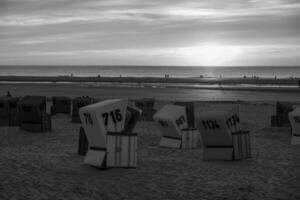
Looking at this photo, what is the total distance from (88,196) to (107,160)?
2623 mm

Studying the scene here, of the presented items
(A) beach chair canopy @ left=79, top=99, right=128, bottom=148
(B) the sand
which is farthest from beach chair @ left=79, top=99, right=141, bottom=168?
(B) the sand

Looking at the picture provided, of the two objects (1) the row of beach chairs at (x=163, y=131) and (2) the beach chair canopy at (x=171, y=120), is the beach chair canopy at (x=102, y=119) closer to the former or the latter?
(1) the row of beach chairs at (x=163, y=131)

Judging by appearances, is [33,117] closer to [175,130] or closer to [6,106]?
[6,106]

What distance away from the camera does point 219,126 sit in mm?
14875

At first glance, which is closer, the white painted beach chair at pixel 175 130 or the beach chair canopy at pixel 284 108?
the white painted beach chair at pixel 175 130

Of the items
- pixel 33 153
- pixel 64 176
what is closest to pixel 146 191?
pixel 64 176

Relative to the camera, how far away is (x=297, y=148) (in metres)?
18.0

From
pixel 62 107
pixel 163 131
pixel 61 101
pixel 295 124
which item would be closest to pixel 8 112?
pixel 62 107

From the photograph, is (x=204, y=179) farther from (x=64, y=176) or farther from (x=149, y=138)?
(x=149, y=138)

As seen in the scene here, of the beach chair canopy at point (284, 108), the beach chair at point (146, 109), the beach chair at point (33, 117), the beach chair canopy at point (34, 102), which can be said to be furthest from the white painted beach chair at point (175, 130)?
the beach chair at point (146, 109)

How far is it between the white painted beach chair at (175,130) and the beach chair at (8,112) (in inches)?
341

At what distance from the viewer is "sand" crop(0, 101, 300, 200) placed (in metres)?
11.2

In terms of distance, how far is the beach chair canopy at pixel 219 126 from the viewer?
1486cm

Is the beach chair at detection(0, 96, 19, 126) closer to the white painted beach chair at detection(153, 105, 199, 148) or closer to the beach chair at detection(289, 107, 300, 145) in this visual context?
the white painted beach chair at detection(153, 105, 199, 148)
